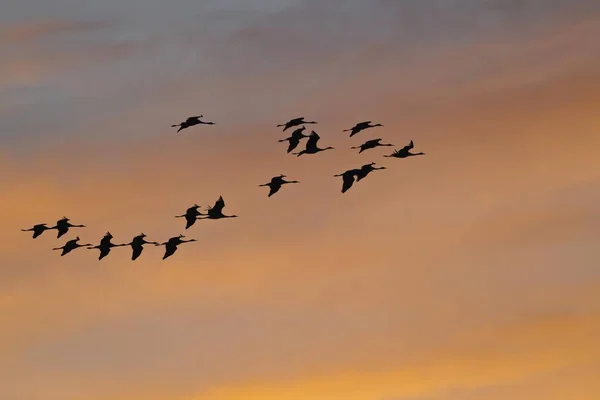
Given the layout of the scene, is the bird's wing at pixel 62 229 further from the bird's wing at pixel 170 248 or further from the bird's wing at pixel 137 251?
the bird's wing at pixel 170 248

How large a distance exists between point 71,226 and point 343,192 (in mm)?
24874

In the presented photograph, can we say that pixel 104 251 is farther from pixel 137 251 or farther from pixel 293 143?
pixel 293 143

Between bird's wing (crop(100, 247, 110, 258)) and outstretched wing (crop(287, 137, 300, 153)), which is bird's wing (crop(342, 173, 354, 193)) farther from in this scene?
bird's wing (crop(100, 247, 110, 258))

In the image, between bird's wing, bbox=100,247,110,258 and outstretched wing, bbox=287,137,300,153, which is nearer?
outstretched wing, bbox=287,137,300,153

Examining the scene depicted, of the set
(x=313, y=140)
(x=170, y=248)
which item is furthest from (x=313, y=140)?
(x=170, y=248)

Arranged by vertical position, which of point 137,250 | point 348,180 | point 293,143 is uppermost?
point 293,143

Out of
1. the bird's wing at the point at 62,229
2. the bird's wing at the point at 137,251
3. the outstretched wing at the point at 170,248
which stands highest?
the bird's wing at the point at 62,229

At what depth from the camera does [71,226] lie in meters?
177

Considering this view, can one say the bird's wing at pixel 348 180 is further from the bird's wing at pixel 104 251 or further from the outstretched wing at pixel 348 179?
the bird's wing at pixel 104 251

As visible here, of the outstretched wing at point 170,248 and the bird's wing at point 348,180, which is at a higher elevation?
the bird's wing at point 348,180

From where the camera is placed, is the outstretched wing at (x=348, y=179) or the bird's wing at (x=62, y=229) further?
the bird's wing at (x=62, y=229)

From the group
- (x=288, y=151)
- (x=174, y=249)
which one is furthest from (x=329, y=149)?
(x=174, y=249)

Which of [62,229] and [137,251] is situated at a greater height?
[62,229]

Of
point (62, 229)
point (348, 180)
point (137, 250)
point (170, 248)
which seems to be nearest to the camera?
point (348, 180)
